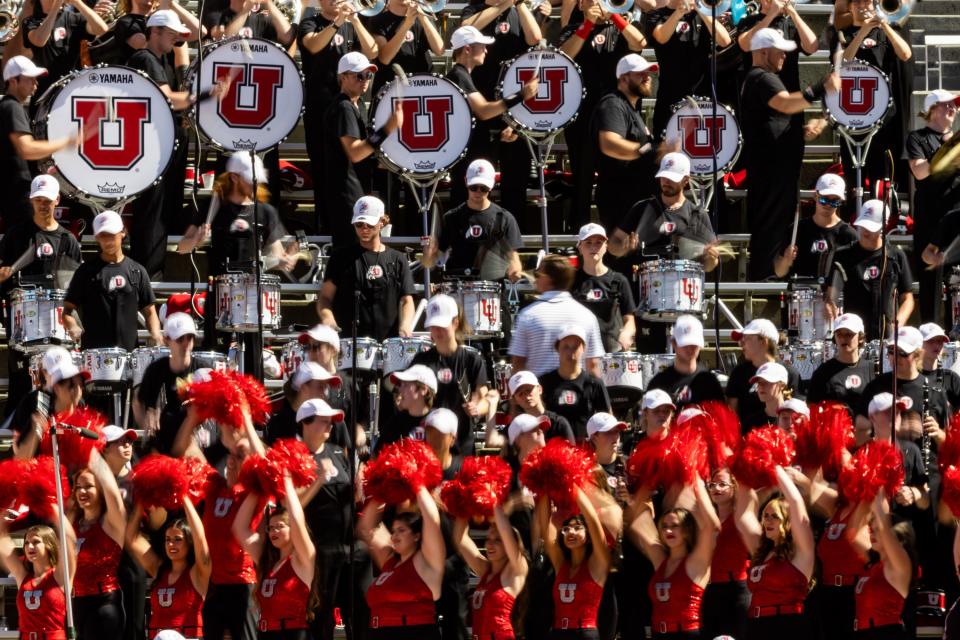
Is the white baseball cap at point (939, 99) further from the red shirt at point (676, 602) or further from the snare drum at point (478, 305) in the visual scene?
the red shirt at point (676, 602)

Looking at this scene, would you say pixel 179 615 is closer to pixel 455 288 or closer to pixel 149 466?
pixel 149 466

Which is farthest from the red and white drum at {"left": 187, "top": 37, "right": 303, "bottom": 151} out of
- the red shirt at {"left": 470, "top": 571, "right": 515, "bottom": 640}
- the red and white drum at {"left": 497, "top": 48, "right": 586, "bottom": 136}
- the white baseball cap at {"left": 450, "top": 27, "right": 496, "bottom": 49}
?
the red shirt at {"left": 470, "top": 571, "right": 515, "bottom": 640}

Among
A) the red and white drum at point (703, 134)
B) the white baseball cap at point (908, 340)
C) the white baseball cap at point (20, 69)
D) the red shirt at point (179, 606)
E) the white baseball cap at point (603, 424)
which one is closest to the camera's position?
the red shirt at point (179, 606)

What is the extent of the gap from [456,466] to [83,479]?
1878 millimetres

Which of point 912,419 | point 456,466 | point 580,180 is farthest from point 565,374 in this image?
point 580,180

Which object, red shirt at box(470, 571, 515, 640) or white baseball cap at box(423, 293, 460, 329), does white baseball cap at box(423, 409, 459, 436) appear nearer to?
red shirt at box(470, 571, 515, 640)

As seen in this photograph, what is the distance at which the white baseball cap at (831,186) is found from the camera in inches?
630

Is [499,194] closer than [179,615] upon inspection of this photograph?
No

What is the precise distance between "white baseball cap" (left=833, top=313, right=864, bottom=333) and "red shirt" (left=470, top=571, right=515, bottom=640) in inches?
107

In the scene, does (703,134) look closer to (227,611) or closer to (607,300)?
(607,300)

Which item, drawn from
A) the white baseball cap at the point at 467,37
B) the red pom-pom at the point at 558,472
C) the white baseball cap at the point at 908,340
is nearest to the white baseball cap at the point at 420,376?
the red pom-pom at the point at 558,472

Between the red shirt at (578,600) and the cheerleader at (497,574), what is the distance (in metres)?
0.22

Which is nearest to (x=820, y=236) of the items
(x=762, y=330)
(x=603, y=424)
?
(x=762, y=330)

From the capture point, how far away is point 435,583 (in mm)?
12828
